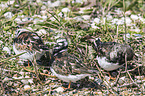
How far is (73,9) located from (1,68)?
2.66 m

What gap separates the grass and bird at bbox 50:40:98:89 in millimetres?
231

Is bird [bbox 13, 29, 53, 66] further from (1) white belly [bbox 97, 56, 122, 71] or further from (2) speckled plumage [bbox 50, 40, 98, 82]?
(1) white belly [bbox 97, 56, 122, 71]

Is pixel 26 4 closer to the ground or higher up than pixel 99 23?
higher up

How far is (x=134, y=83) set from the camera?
3.60m

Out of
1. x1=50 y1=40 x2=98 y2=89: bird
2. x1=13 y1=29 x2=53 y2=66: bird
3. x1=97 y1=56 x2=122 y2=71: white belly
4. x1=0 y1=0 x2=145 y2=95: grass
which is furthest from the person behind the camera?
x1=13 y1=29 x2=53 y2=66: bird

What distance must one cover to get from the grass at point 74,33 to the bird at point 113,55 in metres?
0.14

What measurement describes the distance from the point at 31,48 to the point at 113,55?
4.74ft

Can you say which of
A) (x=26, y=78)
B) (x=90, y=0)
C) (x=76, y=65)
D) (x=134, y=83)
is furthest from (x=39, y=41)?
(x=90, y=0)

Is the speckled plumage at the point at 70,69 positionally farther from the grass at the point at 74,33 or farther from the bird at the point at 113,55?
the bird at the point at 113,55

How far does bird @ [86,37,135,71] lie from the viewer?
3.79 meters

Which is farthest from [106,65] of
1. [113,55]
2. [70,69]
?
[70,69]

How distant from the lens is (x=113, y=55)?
12.5 ft

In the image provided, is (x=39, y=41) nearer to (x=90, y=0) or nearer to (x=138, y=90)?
(x=138, y=90)

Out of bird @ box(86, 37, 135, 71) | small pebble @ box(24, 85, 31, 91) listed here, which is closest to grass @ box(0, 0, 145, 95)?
small pebble @ box(24, 85, 31, 91)
